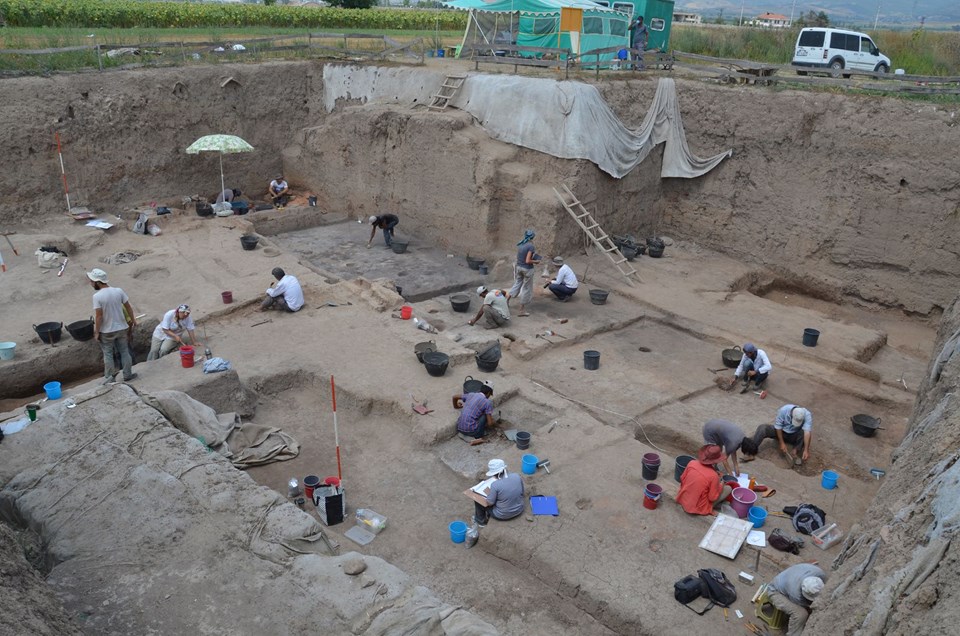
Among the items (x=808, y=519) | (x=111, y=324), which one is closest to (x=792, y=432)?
(x=808, y=519)

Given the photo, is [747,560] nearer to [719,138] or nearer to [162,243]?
[719,138]

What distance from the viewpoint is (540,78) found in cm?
1502

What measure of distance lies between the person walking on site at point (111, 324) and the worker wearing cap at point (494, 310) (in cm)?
525

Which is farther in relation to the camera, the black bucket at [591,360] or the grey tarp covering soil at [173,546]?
the black bucket at [591,360]

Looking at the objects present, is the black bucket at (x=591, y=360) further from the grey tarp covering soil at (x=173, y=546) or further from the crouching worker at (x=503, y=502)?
the grey tarp covering soil at (x=173, y=546)

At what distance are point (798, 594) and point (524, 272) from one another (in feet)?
25.3

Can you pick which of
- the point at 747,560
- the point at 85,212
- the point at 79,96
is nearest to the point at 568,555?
the point at 747,560

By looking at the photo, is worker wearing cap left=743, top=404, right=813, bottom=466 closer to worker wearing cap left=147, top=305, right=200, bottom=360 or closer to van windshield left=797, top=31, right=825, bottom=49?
worker wearing cap left=147, top=305, right=200, bottom=360

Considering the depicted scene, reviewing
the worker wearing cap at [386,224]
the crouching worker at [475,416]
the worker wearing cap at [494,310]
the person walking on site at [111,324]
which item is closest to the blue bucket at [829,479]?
the crouching worker at [475,416]

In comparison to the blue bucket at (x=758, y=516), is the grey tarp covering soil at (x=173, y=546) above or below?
above

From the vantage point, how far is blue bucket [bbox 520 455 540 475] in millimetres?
8031

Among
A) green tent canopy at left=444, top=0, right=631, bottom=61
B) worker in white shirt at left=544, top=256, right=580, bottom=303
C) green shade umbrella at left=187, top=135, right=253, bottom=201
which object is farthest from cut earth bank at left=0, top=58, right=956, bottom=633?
green tent canopy at left=444, top=0, right=631, bottom=61

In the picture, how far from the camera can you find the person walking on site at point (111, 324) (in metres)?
9.23

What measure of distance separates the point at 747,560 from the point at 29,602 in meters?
5.89
